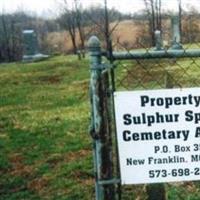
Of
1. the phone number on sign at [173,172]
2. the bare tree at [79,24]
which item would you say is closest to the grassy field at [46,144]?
the phone number on sign at [173,172]

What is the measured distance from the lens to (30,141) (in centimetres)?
1020

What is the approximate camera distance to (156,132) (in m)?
4.01

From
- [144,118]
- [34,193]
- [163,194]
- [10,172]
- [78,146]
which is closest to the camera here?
[144,118]

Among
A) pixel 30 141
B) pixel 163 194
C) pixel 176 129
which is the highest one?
pixel 176 129

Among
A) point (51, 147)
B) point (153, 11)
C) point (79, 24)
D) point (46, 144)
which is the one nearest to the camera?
point (51, 147)

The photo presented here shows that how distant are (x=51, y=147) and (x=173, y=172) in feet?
18.3

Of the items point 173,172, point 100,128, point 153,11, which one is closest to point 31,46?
point 153,11

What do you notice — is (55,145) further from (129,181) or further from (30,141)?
(129,181)

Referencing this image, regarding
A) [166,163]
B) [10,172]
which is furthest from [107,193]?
[10,172]

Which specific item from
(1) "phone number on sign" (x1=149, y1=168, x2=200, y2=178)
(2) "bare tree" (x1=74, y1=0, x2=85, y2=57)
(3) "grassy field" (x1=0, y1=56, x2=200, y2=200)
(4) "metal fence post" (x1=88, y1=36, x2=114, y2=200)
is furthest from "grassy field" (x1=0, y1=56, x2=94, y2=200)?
(2) "bare tree" (x1=74, y1=0, x2=85, y2=57)

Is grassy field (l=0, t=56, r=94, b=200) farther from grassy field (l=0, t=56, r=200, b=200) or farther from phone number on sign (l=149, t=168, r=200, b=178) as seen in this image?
phone number on sign (l=149, t=168, r=200, b=178)

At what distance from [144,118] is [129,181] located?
0.43 m

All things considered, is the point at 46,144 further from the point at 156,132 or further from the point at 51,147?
the point at 156,132

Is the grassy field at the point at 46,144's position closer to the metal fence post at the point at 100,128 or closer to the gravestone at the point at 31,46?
the metal fence post at the point at 100,128
